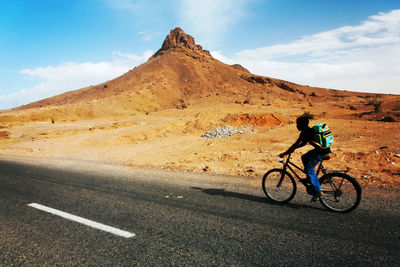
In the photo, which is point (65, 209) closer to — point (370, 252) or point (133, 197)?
point (133, 197)

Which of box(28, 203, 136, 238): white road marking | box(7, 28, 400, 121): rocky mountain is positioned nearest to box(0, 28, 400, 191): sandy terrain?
box(7, 28, 400, 121): rocky mountain

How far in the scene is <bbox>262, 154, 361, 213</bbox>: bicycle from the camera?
4582 mm

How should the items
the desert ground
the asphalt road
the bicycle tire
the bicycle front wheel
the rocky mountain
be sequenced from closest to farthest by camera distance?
1. the asphalt road
2. the bicycle tire
3. the bicycle front wheel
4. the desert ground
5. the rocky mountain

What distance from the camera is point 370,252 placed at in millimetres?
3270

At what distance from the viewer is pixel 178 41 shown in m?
93.4

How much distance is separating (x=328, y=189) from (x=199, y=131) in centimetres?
1927

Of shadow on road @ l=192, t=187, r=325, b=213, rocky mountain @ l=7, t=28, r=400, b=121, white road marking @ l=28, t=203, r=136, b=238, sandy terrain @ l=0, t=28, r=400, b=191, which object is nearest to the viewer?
white road marking @ l=28, t=203, r=136, b=238

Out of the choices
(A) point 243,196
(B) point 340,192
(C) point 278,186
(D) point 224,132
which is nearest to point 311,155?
(B) point 340,192

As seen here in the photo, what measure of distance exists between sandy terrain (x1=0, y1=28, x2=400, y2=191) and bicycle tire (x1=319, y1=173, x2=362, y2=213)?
2703 mm

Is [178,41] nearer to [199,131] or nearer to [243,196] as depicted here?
[199,131]

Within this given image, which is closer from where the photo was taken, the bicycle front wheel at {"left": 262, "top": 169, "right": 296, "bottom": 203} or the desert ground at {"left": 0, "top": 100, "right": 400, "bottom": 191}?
the bicycle front wheel at {"left": 262, "top": 169, "right": 296, "bottom": 203}

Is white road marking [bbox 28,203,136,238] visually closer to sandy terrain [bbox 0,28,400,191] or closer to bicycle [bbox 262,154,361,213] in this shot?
bicycle [bbox 262,154,361,213]

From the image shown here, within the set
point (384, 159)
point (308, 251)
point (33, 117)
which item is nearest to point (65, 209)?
point (308, 251)

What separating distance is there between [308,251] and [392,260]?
1.01 metres
